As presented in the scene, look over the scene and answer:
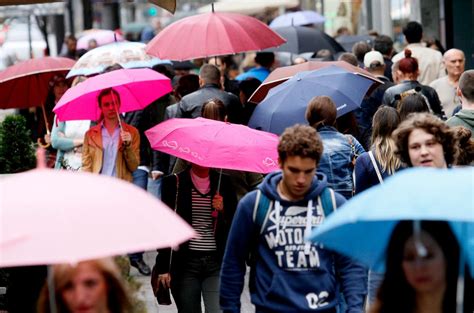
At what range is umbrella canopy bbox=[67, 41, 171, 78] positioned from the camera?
13414mm

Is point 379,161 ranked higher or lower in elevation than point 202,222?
higher

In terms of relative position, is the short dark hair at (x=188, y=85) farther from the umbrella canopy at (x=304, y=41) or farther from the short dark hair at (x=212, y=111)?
the short dark hair at (x=212, y=111)

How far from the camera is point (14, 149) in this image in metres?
10.7

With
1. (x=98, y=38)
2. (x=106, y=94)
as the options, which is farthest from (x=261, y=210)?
(x=98, y=38)

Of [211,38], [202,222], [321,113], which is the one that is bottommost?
[202,222]

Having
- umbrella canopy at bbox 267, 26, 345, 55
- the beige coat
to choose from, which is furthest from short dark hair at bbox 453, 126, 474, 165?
umbrella canopy at bbox 267, 26, 345, 55

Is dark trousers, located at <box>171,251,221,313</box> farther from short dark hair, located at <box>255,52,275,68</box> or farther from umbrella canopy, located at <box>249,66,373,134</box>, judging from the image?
short dark hair, located at <box>255,52,275,68</box>

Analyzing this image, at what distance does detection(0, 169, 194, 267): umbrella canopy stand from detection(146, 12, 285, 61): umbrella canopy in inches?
341

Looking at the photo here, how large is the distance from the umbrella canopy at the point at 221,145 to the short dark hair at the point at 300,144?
1.73 metres

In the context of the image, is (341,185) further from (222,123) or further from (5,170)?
(5,170)

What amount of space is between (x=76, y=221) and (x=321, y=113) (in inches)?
189

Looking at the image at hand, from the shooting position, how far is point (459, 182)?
4.52 metres

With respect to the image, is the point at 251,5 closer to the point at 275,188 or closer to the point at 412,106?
the point at 412,106

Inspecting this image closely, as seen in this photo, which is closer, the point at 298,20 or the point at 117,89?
the point at 117,89
